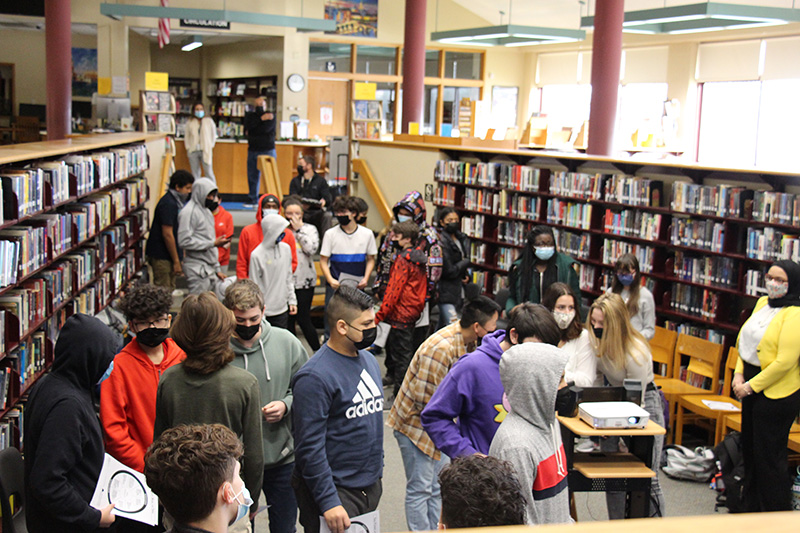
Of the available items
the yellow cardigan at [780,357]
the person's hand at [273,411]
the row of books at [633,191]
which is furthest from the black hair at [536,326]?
the row of books at [633,191]

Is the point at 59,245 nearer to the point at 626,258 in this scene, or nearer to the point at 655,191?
the point at 626,258

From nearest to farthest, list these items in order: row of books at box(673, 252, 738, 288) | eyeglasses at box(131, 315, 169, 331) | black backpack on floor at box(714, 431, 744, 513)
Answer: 1. eyeglasses at box(131, 315, 169, 331)
2. black backpack on floor at box(714, 431, 744, 513)
3. row of books at box(673, 252, 738, 288)

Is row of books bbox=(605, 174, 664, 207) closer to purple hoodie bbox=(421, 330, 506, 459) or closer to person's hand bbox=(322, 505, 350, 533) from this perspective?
purple hoodie bbox=(421, 330, 506, 459)

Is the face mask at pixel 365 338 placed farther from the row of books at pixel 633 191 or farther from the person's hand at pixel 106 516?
the row of books at pixel 633 191

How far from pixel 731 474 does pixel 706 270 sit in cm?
235

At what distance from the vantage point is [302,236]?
729 centimetres

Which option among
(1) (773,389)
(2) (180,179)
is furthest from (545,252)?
(2) (180,179)

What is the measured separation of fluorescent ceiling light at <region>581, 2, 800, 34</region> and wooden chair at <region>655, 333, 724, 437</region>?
14.7 feet

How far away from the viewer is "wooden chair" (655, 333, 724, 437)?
6.47 metres

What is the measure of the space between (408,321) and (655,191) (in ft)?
9.45

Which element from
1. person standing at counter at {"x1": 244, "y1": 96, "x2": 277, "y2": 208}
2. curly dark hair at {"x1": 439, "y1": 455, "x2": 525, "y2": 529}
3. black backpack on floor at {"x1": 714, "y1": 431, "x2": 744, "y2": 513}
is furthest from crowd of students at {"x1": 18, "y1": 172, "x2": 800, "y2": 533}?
person standing at counter at {"x1": 244, "y1": 96, "x2": 277, "y2": 208}

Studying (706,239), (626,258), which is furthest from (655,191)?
(626,258)

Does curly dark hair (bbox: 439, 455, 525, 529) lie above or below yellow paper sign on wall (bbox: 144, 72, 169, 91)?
below

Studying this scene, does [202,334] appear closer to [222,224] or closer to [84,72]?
[222,224]
